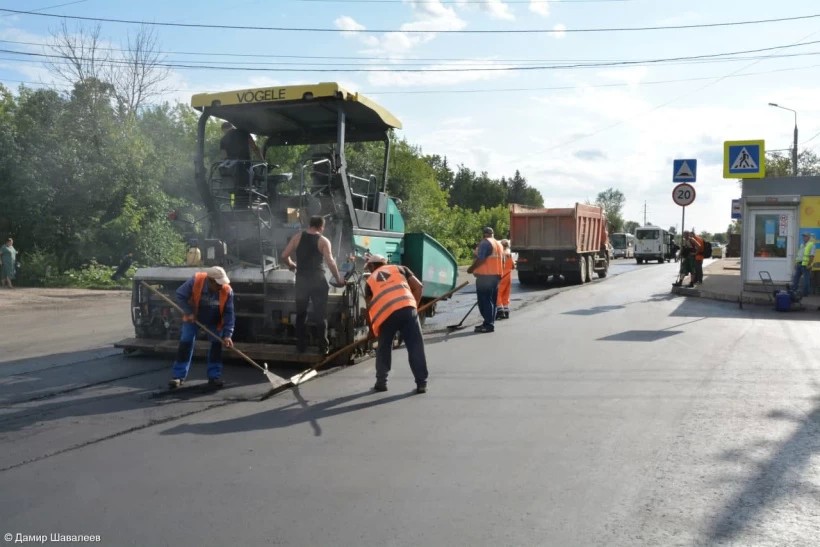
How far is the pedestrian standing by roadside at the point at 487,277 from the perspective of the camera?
11.5 m

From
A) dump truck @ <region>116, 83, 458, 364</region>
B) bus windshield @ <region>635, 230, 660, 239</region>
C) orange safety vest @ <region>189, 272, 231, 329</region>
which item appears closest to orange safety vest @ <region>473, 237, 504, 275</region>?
dump truck @ <region>116, 83, 458, 364</region>

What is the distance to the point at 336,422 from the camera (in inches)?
235

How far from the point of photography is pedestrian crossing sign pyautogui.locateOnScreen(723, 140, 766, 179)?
1639cm

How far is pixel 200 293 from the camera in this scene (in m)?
7.23

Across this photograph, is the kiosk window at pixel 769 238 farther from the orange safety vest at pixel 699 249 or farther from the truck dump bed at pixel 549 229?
the truck dump bed at pixel 549 229

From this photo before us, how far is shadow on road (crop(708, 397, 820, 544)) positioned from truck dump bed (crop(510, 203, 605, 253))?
53.7 ft

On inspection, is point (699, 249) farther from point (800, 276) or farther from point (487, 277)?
point (487, 277)

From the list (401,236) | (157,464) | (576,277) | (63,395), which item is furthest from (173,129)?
(157,464)

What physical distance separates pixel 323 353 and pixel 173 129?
94.8 ft

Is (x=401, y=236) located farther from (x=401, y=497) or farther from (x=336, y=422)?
(x=401, y=497)

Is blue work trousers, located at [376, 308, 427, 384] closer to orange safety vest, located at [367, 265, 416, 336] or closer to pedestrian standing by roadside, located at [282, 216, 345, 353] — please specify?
orange safety vest, located at [367, 265, 416, 336]

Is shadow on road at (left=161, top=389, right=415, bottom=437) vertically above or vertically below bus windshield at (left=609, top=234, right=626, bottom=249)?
below

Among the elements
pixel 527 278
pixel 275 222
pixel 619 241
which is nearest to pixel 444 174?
pixel 619 241

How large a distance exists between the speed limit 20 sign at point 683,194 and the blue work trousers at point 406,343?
41.7 ft
